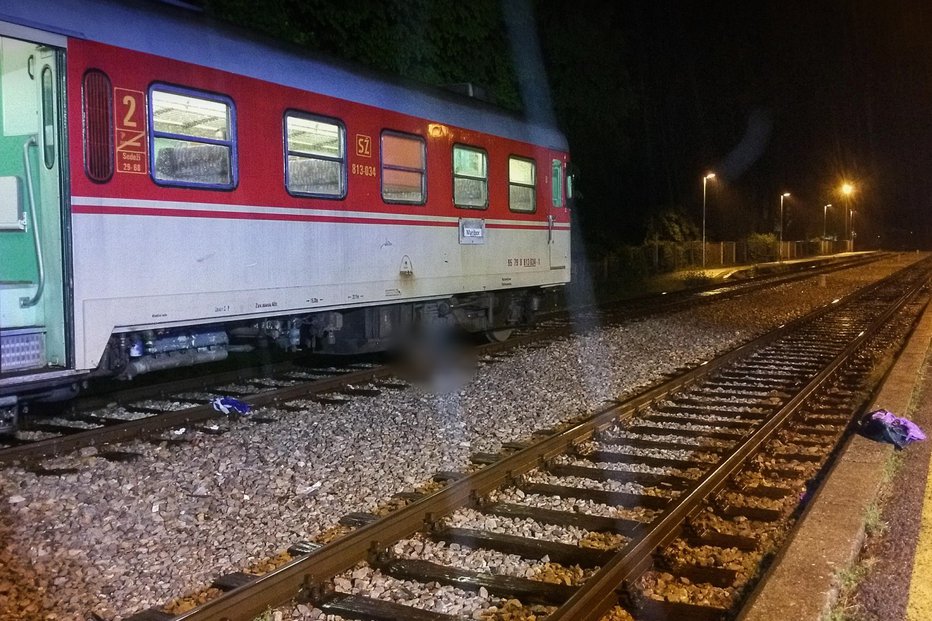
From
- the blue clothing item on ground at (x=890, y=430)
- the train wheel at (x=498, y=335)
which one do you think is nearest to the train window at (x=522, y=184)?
the train wheel at (x=498, y=335)

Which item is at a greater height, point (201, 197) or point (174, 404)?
point (201, 197)

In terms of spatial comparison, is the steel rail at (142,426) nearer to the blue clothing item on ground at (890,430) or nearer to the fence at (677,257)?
the blue clothing item on ground at (890,430)

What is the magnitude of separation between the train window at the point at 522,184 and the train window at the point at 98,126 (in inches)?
259

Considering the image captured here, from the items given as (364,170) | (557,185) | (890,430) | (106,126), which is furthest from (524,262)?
(106,126)

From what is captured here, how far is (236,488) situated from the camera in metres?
6.20

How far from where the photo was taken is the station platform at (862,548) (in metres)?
4.21

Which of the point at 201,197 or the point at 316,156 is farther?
the point at 316,156

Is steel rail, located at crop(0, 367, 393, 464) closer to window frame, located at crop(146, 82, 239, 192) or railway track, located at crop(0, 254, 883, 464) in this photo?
railway track, located at crop(0, 254, 883, 464)

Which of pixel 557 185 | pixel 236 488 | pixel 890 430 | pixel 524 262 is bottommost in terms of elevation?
pixel 236 488

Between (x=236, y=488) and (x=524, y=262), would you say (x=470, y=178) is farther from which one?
(x=236, y=488)

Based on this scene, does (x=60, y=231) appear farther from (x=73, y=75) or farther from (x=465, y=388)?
(x=465, y=388)

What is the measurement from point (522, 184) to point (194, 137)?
614cm

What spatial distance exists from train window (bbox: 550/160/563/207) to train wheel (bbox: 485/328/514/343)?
2.22 metres

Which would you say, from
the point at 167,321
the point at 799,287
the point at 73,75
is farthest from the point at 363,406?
the point at 799,287
